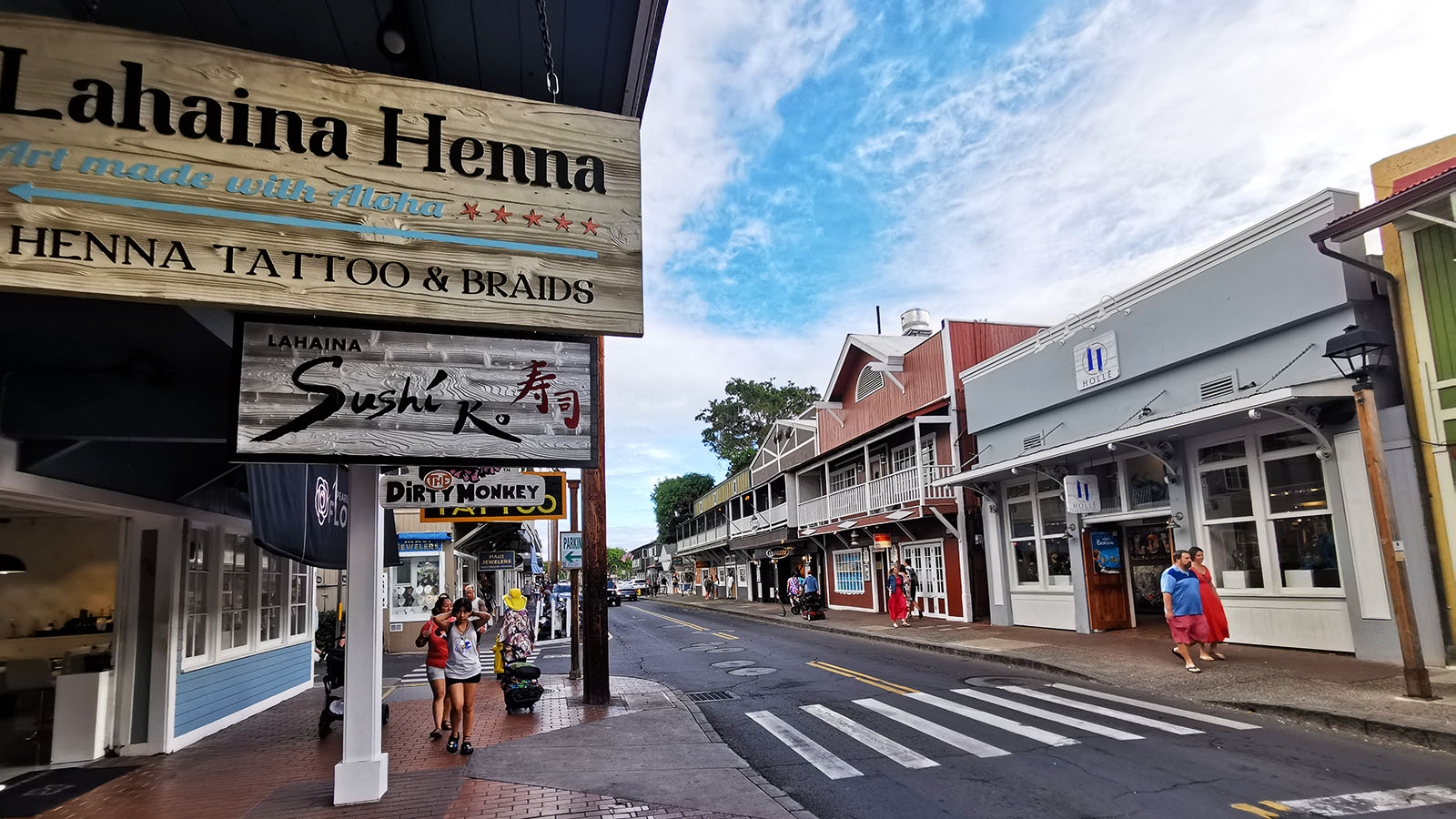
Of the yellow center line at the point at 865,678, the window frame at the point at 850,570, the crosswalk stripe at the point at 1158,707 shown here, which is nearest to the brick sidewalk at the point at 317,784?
the yellow center line at the point at 865,678

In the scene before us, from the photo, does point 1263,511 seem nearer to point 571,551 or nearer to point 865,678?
point 865,678

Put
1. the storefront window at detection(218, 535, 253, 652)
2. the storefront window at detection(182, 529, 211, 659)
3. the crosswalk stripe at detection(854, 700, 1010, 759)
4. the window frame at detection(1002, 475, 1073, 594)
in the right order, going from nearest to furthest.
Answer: the crosswalk stripe at detection(854, 700, 1010, 759) → the storefront window at detection(182, 529, 211, 659) → the storefront window at detection(218, 535, 253, 652) → the window frame at detection(1002, 475, 1073, 594)

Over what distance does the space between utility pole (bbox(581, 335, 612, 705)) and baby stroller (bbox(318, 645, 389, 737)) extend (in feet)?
8.69

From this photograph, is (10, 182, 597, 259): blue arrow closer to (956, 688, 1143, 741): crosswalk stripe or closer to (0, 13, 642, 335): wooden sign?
(0, 13, 642, 335): wooden sign

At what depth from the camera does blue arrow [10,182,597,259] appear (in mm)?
3736

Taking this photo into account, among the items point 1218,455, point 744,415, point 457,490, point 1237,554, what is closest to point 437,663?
point 457,490

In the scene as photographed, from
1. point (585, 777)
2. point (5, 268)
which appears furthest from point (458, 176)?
point (585, 777)

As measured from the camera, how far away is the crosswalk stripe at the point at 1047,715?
813 centimetres

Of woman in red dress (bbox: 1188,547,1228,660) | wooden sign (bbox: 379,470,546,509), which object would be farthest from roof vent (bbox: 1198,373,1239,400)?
wooden sign (bbox: 379,470,546,509)

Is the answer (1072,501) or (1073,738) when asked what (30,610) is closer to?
Answer: (1073,738)

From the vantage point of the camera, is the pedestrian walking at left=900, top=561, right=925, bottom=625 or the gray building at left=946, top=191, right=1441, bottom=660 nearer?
the gray building at left=946, top=191, right=1441, bottom=660

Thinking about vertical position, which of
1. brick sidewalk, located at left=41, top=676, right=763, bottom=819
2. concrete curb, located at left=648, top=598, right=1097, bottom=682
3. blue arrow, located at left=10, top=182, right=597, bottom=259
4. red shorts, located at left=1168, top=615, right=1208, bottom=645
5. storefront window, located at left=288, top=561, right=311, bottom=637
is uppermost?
blue arrow, located at left=10, top=182, right=597, bottom=259

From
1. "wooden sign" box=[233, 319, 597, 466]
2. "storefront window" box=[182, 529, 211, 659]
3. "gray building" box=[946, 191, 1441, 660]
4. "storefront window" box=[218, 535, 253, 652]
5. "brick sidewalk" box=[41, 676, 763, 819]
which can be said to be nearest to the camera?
"wooden sign" box=[233, 319, 597, 466]

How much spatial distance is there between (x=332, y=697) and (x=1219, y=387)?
1408cm
